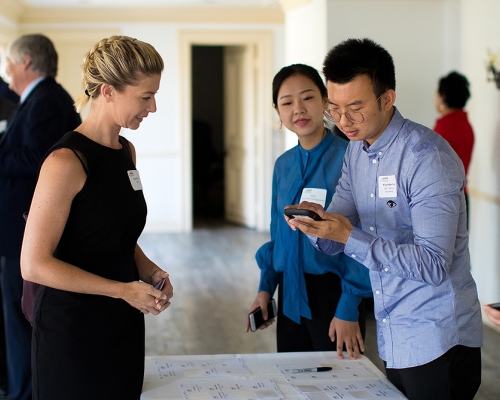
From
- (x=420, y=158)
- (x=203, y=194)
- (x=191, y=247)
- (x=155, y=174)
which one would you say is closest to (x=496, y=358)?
(x=420, y=158)

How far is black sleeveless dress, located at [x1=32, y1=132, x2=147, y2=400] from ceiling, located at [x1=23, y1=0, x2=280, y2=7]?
6.66m

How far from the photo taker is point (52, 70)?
10.2 feet

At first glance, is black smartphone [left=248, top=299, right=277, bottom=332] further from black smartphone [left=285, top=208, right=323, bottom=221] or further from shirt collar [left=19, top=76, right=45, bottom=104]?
shirt collar [left=19, top=76, right=45, bottom=104]

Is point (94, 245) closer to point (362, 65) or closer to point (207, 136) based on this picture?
point (362, 65)

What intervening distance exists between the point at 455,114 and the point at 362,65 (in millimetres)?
3184

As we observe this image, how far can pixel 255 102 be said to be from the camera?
27.7 ft

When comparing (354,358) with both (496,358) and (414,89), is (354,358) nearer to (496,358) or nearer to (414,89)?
(496,358)

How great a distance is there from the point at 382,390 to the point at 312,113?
0.98 meters

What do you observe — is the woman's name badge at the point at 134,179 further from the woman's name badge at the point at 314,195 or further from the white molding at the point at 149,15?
the white molding at the point at 149,15

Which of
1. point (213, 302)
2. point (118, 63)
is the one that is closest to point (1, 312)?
point (213, 302)

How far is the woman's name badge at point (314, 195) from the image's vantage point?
217cm

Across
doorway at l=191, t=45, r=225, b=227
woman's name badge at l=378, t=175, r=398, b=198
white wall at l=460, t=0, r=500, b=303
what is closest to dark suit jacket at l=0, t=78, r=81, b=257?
woman's name badge at l=378, t=175, r=398, b=198

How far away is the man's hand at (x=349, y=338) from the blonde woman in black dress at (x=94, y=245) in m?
0.64

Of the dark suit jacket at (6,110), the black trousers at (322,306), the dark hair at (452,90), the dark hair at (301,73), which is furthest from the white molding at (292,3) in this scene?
the black trousers at (322,306)
